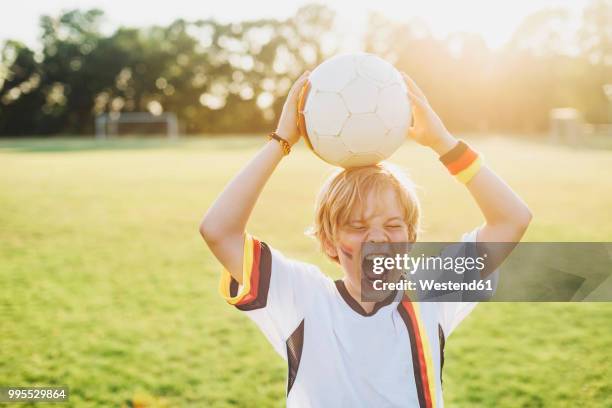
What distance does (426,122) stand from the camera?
1.88 meters

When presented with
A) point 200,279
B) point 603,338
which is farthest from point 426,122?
point 200,279

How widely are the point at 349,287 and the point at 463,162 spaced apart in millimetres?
584

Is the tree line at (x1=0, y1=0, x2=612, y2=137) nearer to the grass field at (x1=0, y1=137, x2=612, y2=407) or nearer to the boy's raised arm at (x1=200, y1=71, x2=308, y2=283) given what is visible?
the grass field at (x1=0, y1=137, x2=612, y2=407)

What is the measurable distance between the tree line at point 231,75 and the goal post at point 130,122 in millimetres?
1039

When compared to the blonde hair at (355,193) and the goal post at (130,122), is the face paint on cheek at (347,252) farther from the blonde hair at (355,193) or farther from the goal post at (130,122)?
the goal post at (130,122)

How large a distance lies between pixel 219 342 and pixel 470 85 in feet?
141

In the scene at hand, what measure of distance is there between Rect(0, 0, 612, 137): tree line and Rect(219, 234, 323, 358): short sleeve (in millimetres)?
42266

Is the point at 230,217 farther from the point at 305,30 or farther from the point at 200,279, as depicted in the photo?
the point at 305,30

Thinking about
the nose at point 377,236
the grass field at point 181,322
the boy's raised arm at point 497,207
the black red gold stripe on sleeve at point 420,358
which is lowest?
the grass field at point 181,322

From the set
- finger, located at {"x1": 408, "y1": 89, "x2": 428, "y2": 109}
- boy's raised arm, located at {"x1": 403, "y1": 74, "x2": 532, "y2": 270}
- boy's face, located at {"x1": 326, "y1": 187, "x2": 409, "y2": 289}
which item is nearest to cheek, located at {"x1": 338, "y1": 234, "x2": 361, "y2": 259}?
boy's face, located at {"x1": 326, "y1": 187, "x2": 409, "y2": 289}

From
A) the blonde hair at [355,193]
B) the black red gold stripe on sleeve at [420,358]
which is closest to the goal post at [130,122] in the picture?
the blonde hair at [355,193]

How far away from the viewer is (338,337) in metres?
1.66

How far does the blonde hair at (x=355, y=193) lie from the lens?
1.77m

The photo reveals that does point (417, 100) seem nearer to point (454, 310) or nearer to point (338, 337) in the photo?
point (454, 310)
